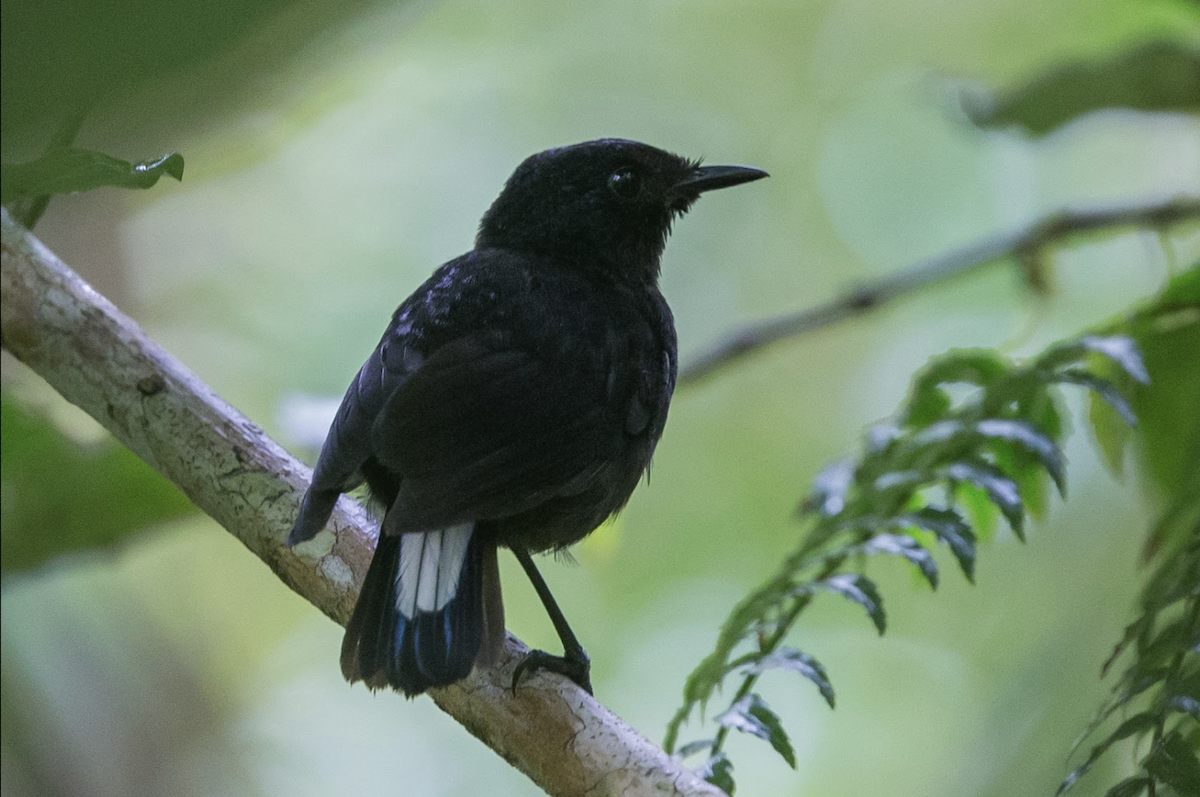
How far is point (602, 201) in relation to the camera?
133 inches

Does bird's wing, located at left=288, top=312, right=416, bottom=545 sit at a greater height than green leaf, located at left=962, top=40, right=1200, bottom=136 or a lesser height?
lesser

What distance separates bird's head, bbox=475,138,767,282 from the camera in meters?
3.33

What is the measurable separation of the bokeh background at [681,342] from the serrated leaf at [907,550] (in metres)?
0.99

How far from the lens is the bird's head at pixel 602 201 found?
333 cm

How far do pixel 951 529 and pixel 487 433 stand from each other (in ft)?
3.56

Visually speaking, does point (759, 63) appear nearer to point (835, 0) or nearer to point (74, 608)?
point (835, 0)

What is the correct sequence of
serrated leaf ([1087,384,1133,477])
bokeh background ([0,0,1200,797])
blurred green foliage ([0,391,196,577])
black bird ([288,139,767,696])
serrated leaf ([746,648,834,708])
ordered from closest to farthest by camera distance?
1. black bird ([288,139,767,696])
2. serrated leaf ([746,648,834,708])
3. serrated leaf ([1087,384,1133,477])
4. blurred green foliage ([0,391,196,577])
5. bokeh background ([0,0,1200,797])

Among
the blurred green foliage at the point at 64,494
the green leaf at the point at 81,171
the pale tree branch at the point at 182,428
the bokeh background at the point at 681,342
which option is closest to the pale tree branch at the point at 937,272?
the bokeh background at the point at 681,342

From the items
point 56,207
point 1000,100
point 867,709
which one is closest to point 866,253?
point 867,709

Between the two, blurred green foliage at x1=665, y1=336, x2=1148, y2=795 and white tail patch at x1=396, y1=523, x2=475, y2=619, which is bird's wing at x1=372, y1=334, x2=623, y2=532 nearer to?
white tail patch at x1=396, y1=523, x2=475, y2=619

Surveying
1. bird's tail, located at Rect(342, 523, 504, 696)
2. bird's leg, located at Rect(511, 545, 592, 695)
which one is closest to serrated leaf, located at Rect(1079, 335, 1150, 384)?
bird's leg, located at Rect(511, 545, 592, 695)

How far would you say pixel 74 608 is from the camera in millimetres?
4773

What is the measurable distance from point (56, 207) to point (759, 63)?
20.8ft

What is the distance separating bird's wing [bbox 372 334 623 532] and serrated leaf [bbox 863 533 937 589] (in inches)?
25.9
